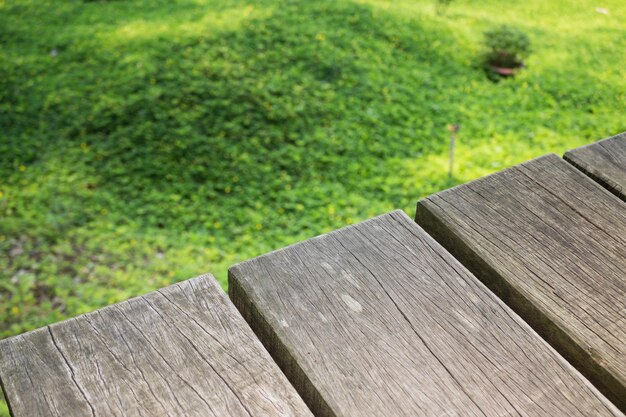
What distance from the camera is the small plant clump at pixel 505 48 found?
738 cm

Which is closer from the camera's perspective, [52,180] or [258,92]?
[52,180]

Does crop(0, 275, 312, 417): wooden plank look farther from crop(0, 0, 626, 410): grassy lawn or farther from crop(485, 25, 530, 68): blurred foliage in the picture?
crop(485, 25, 530, 68): blurred foliage

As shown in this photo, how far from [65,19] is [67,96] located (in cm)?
201

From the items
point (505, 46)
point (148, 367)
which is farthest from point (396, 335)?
point (505, 46)

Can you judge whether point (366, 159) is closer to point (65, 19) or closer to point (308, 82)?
point (308, 82)

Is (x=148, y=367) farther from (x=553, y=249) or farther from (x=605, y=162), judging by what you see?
(x=605, y=162)

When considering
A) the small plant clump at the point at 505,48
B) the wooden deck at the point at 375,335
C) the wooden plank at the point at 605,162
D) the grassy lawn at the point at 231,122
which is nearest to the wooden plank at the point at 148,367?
the wooden deck at the point at 375,335

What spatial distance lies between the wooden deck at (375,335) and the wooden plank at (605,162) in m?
0.14

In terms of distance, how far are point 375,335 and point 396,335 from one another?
0.03 meters

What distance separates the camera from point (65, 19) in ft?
26.3

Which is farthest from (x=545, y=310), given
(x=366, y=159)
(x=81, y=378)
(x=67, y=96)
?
(x=67, y=96)

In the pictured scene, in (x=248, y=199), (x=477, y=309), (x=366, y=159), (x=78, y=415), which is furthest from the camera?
(x=366, y=159)

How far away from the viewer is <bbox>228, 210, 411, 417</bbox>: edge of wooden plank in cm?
85

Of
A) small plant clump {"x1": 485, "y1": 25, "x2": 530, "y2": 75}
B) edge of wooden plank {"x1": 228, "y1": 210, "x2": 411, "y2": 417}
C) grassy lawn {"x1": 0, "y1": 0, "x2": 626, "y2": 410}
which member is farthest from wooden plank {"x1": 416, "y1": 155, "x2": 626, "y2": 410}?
small plant clump {"x1": 485, "y1": 25, "x2": 530, "y2": 75}
